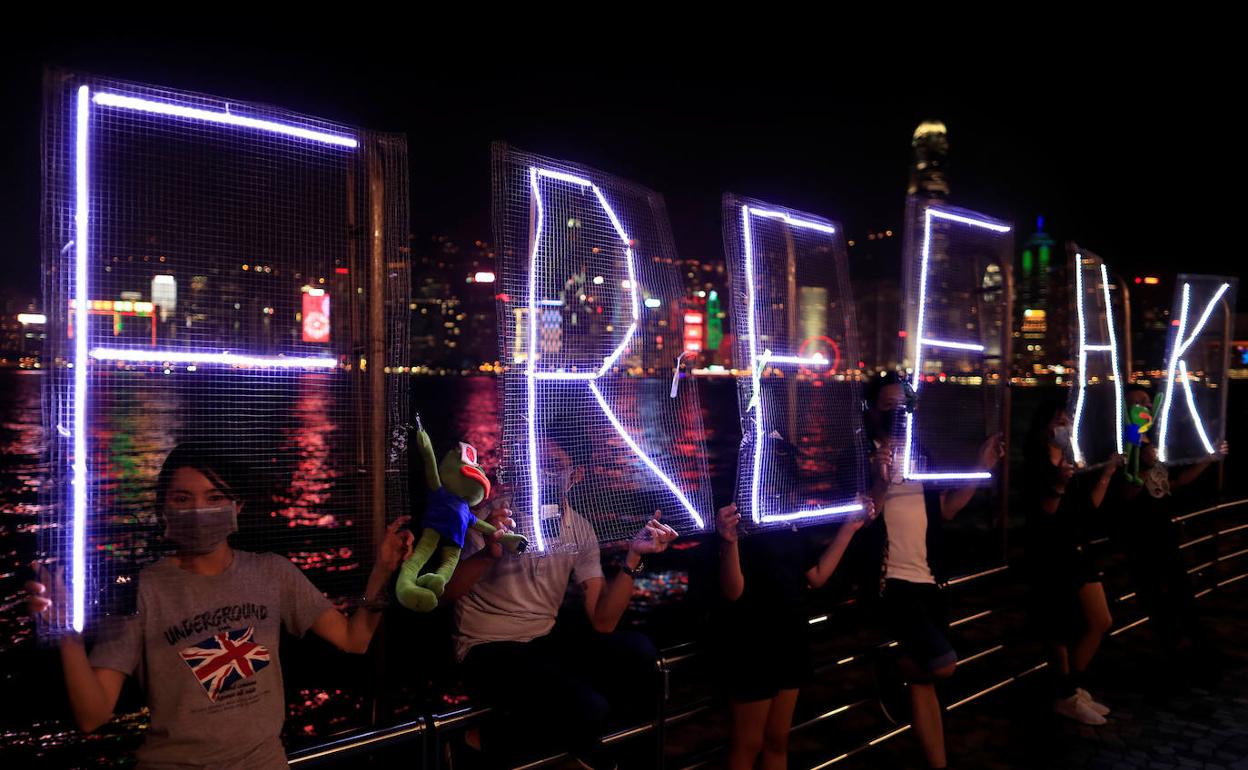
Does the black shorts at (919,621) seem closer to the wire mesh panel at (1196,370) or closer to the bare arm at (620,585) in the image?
the bare arm at (620,585)

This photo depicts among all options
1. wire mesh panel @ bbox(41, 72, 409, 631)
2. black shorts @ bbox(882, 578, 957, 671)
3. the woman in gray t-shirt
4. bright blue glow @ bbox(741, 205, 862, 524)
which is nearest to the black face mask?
bright blue glow @ bbox(741, 205, 862, 524)

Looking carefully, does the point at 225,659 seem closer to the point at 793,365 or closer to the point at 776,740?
the point at 776,740

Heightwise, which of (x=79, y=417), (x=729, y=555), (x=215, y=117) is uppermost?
(x=215, y=117)

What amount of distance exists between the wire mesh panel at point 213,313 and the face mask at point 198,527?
0.21 feet

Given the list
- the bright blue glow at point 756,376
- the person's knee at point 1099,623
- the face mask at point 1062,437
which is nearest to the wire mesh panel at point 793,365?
the bright blue glow at point 756,376

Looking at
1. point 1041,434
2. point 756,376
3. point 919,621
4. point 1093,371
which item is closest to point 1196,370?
point 1093,371

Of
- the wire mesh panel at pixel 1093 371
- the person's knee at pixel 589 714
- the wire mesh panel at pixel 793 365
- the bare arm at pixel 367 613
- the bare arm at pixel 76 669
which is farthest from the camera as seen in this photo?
the wire mesh panel at pixel 1093 371

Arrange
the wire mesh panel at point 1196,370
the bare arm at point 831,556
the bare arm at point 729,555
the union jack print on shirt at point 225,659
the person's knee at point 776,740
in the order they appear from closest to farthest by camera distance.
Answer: the union jack print on shirt at point 225,659
the bare arm at point 729,555
the person's knee at point 776,740
the bare arm at point 831,556
the wire mesh panel at point 1196,370

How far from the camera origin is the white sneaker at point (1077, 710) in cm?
519

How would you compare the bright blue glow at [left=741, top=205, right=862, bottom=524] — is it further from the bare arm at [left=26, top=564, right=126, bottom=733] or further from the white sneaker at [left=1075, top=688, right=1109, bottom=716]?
the white sneaker at [left=1075, top=688, right=1109, bottom=716]

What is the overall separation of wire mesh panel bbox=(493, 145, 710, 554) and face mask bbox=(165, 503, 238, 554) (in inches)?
→ 36.5

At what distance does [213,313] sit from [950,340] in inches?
147

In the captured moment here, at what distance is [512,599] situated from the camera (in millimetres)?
3477

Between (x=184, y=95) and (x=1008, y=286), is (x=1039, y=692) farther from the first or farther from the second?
(x=184, y=95)
